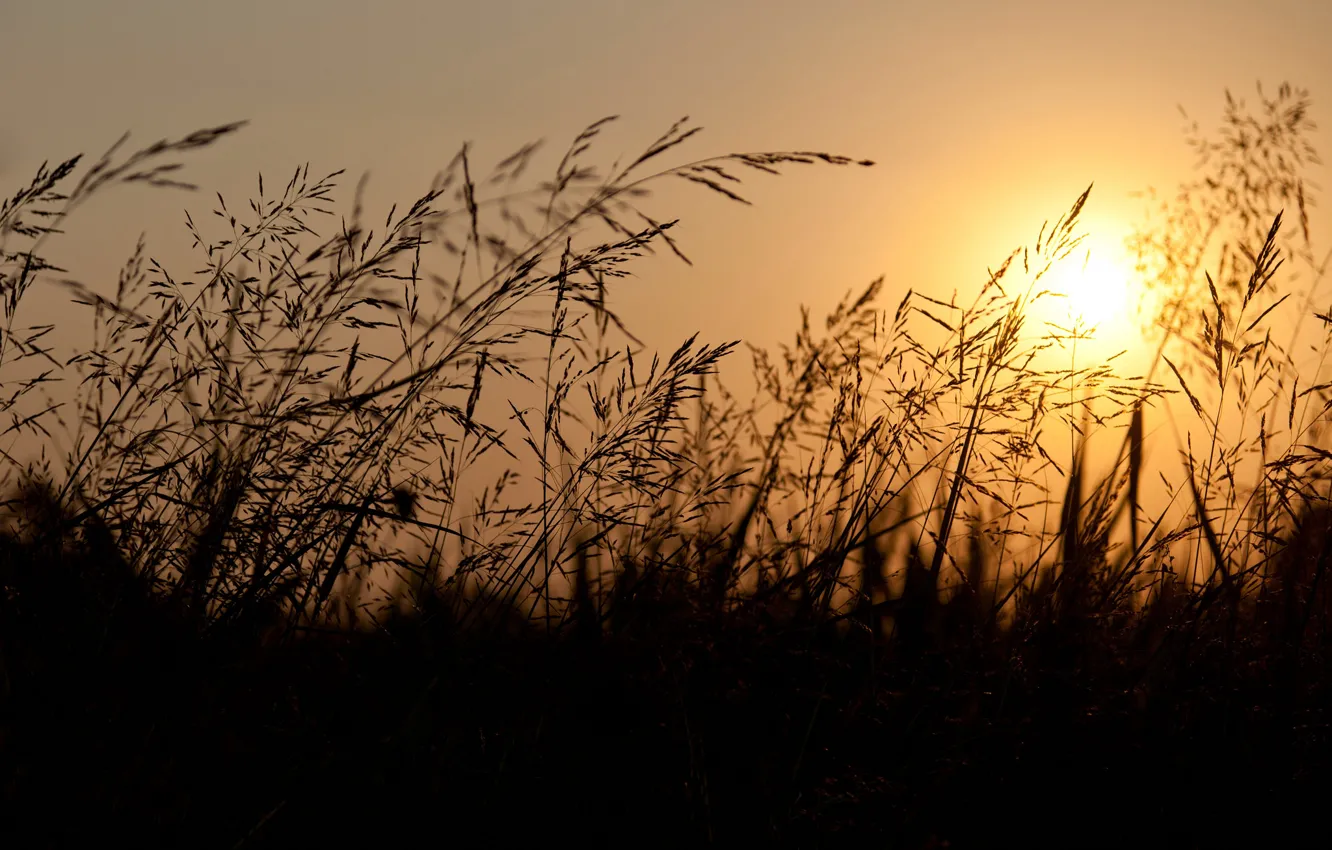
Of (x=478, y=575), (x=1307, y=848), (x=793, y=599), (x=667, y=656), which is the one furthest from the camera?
(x=793, y=599)

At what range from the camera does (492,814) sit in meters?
1.54

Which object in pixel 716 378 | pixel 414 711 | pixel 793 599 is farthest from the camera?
pixel 716 378

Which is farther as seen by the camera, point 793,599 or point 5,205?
point 793,599

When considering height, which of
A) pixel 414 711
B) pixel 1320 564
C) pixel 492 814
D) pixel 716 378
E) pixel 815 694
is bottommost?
pixel 492 814

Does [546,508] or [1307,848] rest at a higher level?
[546,508]

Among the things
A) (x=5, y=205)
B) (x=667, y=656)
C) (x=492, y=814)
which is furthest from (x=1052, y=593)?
(x=5, y=205)

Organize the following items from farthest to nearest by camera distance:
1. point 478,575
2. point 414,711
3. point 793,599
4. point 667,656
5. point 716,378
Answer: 1. point 716,378
2. point 793,599
3. point 478,575
4. point 667,656
5. point 414,711

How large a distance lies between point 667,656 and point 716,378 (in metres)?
1.01

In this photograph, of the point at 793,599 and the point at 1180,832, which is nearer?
the point at 1180,832

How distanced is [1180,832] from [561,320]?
1275 mm

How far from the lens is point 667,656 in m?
1.88

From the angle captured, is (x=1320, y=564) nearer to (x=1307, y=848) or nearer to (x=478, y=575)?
(x=1307, y=848)

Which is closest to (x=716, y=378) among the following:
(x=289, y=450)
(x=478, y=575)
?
(x=478, y=575)

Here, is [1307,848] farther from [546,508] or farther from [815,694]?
[546,508]
